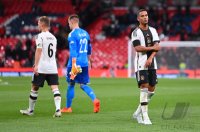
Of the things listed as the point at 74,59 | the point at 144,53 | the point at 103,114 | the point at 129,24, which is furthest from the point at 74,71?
the point at 129,24

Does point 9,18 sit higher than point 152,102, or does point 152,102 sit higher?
point 9,18

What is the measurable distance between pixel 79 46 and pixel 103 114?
5.67 ft

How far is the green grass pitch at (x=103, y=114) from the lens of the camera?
11203 mm

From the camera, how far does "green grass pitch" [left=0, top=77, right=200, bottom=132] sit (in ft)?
36.8

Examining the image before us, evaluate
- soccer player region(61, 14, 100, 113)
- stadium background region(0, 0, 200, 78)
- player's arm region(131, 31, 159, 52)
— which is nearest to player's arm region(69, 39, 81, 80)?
soccer player region(61, 14, 100, 113)

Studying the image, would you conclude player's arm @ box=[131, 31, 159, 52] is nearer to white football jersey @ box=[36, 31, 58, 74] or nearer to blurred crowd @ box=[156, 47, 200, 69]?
white football jersey @ box=[36, 31, 58, 74]

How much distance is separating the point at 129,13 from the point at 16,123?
94.3 feet

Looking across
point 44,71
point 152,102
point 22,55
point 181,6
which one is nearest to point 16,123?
point 44,71

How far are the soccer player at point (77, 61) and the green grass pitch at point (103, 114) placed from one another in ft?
1.27

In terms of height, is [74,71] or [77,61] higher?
[77,61]

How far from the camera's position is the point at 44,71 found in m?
13.4

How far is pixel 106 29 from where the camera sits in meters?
39.6

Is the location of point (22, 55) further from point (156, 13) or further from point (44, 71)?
point (44, 71)

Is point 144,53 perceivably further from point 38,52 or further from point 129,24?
point 129,24
